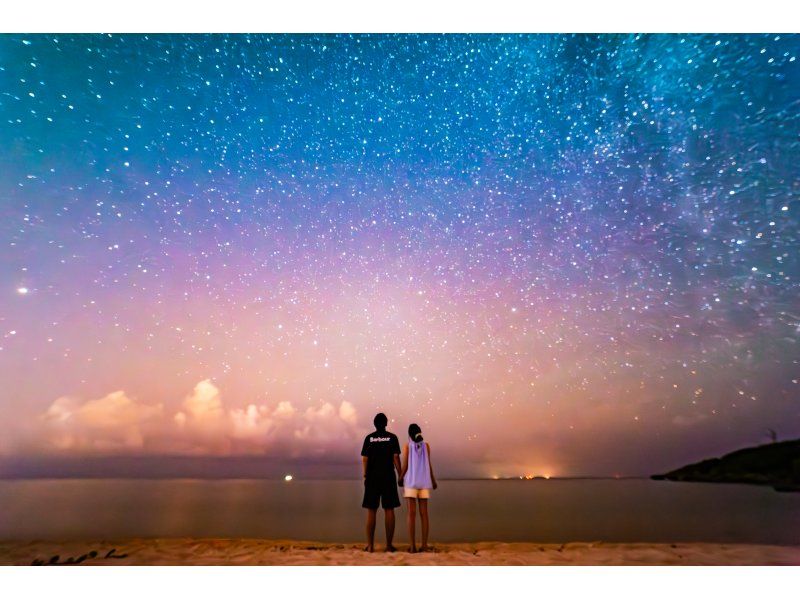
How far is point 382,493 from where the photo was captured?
215 inches

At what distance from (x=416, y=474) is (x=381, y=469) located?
38cm

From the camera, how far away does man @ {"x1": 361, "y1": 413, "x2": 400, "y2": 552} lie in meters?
5.45

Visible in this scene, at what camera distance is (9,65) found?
22.8 ft

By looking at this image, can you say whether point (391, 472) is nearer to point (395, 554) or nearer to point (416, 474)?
point (416, 474)

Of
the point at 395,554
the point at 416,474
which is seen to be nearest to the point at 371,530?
the point at 395,554

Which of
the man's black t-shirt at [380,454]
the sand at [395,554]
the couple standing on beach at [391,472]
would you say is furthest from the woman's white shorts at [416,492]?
the sand at [395,554]

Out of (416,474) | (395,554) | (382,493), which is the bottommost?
(395,554)

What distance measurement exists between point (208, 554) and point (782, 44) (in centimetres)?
968
